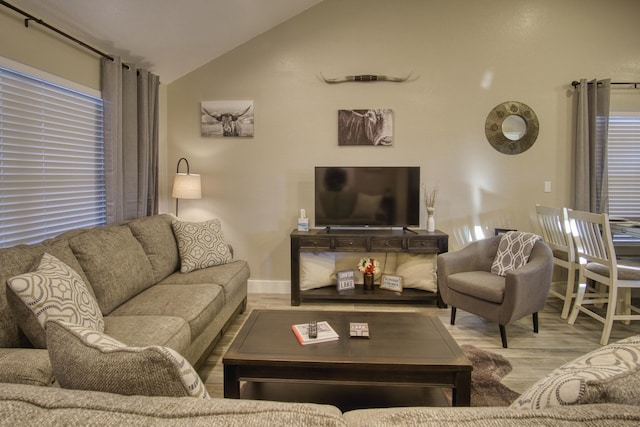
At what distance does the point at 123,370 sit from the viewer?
73 cm

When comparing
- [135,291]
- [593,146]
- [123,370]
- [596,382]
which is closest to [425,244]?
[593,146]

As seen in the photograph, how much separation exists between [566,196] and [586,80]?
1.21 metres

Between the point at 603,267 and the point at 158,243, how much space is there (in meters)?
3.68

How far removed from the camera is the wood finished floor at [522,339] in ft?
7.97

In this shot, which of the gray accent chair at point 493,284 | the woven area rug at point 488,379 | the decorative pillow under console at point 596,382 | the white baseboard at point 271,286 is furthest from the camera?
the white baseboard at point 271,286

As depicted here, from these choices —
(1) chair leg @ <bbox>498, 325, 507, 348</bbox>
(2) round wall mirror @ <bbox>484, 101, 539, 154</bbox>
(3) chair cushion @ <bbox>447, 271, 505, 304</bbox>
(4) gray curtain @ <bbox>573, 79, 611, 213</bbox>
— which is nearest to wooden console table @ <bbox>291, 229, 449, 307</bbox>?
(3) chair cushion @ <bbox>447, 271, 505, 304</bbox>

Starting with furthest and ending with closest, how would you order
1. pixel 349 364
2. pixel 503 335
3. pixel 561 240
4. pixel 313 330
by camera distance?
pixel 561 240 < pixel 503 335 < pixel 313 330 < pixel 349 364

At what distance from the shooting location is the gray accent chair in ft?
9.10

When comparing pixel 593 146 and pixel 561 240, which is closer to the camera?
pixel 561 240

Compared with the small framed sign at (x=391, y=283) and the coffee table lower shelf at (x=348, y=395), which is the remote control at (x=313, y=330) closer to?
the coffee table lower shelf at (x=348, y=395)

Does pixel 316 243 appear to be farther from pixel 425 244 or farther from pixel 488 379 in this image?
pixel 488 379

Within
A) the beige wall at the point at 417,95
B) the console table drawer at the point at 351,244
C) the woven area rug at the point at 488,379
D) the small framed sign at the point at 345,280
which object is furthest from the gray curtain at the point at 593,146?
the small framed sign at the point at 345,280

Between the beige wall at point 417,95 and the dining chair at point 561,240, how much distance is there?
0.39 meters

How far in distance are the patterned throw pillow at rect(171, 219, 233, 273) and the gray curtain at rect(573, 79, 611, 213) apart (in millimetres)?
3667
